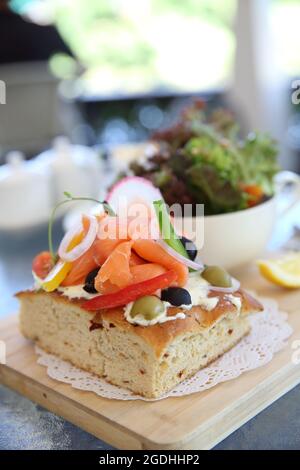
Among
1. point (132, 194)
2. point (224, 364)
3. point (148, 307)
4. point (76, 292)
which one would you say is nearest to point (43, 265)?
point (76, 292)

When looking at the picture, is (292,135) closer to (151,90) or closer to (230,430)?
(151,90)

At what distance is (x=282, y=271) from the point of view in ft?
5.62

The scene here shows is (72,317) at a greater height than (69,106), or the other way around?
(69,106)

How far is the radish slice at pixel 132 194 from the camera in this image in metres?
1.55

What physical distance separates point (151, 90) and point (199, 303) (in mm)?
5134

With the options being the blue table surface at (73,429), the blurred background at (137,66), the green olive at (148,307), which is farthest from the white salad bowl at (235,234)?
the blurred background at (137,66)

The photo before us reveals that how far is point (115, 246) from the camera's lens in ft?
4.50

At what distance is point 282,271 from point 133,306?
59cm

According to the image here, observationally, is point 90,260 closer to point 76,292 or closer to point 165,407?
point 76,292

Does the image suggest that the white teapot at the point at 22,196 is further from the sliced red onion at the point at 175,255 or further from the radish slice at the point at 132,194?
the sliced red onion at the point at 175,255

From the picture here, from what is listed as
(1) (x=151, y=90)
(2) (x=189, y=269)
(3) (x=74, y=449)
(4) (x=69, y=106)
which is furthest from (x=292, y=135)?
(3) (x=74, y=449)

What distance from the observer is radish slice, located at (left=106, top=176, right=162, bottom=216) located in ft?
5.07

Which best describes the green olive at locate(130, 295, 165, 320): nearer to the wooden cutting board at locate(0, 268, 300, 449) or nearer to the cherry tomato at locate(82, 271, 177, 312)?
the cherry tomato at locate(82, 271, 177, 312)

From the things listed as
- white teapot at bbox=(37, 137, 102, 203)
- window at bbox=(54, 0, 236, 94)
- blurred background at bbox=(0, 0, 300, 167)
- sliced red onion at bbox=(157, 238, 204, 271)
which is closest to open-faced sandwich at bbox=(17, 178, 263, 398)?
sliced red onion at bbox=(157, 238, 204, 271)
